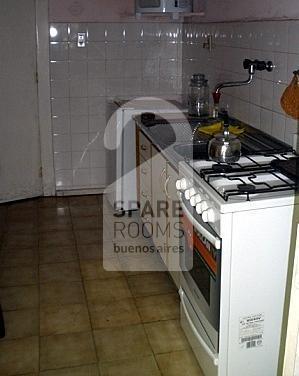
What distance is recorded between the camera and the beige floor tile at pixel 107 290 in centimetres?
280

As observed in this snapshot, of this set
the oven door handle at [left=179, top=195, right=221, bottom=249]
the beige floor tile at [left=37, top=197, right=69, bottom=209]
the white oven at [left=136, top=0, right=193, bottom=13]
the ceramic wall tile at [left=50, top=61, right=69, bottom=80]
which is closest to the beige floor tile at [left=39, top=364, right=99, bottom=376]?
the oven door handle at [left=179, top=195, right=221, bottom=249]

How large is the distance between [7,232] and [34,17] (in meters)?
1.71

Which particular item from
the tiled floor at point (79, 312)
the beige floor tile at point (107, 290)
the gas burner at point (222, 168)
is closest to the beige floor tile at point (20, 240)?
the tiled floor at point (79, 312)

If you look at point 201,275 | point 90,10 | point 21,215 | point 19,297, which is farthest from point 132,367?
point 90,10

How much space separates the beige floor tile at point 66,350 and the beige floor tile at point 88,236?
44.3 inches

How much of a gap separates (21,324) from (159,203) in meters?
0.99

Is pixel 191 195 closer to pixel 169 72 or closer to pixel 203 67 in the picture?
pixel 203 67

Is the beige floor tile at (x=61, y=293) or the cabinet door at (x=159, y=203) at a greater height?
the cabinet door at (x=159, y=203)

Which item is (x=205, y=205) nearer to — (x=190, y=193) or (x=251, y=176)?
(x=190, y=193)

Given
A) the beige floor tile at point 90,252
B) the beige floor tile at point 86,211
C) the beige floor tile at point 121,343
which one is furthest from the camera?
the beige floor tile at point 86,211

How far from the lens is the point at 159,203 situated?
2898 mm

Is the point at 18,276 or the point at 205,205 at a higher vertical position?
the point at 205,205

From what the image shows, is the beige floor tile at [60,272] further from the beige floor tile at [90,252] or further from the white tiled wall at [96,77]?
the white tiled wall at [96,77]

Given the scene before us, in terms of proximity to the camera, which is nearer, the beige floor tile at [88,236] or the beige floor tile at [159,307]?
the beige floor tile at [159,307]
